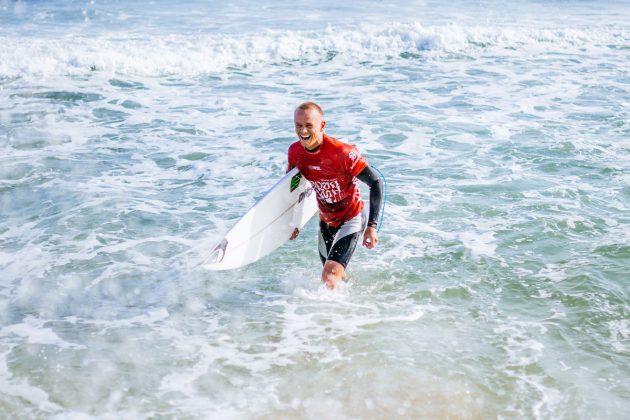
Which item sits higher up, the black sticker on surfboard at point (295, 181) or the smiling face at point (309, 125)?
the smiling face at point (309, 125)

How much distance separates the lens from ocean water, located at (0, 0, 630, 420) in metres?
4.42

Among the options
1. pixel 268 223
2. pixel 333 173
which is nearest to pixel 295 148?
pixel 333 173

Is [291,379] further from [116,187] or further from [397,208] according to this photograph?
[116,187]

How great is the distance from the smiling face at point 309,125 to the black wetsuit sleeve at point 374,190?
1.52 ft

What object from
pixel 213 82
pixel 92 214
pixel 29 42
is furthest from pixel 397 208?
pixel 29 42

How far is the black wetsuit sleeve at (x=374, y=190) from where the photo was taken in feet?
17.1

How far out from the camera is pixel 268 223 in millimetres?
6133

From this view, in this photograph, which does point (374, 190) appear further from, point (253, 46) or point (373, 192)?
point (253, 46)

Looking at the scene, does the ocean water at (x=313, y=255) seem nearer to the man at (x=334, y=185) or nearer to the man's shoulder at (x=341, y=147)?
the man at (x=334, y=185)

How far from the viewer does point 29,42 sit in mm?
19547

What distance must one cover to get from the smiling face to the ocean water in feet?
4.76

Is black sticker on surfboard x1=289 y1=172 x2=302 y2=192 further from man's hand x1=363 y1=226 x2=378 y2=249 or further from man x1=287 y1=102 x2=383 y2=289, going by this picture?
man's hand x1=363 y1=226 x2=378 y2=249

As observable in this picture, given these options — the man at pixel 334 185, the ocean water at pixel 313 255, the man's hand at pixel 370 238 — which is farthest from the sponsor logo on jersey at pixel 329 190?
the ocean water at pixel 313 255

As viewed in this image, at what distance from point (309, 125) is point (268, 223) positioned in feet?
4.79
